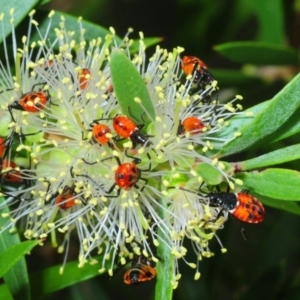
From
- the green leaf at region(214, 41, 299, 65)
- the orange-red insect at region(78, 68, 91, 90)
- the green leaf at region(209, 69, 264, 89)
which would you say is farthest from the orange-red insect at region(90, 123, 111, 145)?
the green leaf at region(209, 69, 264, 89)

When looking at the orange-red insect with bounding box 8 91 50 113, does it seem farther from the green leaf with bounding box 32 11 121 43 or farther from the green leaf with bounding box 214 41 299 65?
the green leaf with bounding box 214 41 299 65

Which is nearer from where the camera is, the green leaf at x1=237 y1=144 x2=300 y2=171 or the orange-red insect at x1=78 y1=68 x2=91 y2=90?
the green leaf at x1=237 y1=144 x2=300 y2=171

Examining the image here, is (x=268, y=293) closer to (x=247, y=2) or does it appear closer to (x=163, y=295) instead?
(x=163, y=295)

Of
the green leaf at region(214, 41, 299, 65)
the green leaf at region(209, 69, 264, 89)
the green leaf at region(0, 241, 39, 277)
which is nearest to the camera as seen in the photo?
the green leaf at region(0, 241, 39, 277)

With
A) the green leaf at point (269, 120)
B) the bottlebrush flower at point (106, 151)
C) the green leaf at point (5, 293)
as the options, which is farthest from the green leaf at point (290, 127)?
the green leaf at point (5, 293)

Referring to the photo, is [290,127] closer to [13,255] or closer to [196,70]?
[196,70]

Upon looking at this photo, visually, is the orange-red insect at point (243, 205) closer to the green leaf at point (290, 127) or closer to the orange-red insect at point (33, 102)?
the green leaf at point (290, 127)

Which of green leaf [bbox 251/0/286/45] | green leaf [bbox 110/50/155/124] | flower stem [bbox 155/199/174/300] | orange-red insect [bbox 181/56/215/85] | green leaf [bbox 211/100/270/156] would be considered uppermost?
green leaf [bbox 251/0/286/45]

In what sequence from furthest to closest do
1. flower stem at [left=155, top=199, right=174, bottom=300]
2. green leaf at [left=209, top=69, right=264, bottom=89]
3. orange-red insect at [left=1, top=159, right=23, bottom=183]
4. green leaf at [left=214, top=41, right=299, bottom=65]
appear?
green leaf at [left=209, top=69, right=264, bottom=89] < green leaf at [left=214, top=41, right=299, bottom=65] < orange-red insect at [left=1, top=159, right=23, bottom=183] < flower stem at [left=155, top=199, right=174, bottom=300]
